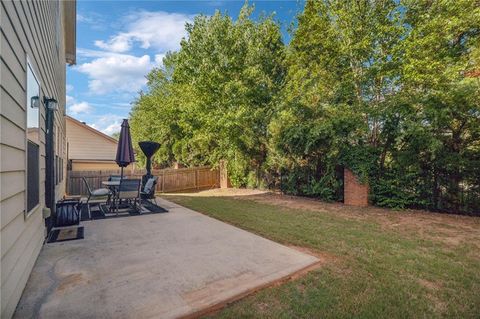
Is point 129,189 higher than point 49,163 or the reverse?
the reverse

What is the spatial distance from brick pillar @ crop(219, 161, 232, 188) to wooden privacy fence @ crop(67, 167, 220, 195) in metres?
0.53

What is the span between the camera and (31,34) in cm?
306

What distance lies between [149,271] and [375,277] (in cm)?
282

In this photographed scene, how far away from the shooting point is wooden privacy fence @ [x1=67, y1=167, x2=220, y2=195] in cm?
1205

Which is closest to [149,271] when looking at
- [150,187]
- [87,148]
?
[150,187]

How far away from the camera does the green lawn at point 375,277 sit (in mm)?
2473

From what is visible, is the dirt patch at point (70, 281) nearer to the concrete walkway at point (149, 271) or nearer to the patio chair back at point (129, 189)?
the concrete walkway at point (149, 271)

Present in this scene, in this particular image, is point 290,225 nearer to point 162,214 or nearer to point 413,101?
point 162,214

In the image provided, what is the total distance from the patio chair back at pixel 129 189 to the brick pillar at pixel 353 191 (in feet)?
22.5

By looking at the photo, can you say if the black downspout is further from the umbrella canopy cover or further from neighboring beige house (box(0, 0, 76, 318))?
the umbrella canopy cover

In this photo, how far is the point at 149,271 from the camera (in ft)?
10.3

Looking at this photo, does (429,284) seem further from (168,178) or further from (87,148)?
(87,148)

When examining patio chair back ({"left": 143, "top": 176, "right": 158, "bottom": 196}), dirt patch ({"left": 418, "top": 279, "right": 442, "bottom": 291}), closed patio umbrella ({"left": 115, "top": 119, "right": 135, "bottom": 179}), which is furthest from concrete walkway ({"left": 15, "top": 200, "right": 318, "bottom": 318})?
closed patio umbrella ({"left": 115, "top": 119, "right": 135, "bottom": 179})

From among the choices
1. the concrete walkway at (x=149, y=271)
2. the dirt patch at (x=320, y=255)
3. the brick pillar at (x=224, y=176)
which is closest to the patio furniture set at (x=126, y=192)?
the concrete walkway at (x=149, y=271)
